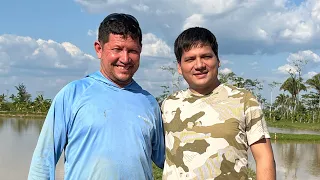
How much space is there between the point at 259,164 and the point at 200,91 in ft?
2.14

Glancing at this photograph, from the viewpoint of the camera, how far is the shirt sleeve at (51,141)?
252cm

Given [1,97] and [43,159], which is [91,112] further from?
[1,97]

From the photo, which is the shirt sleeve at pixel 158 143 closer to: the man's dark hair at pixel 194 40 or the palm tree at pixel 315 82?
the man's dark hair at pixel 194 40

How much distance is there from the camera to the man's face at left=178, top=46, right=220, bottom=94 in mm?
2812

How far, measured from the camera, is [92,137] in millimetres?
2545

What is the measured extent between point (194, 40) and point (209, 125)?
607mm

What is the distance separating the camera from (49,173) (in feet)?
8.29

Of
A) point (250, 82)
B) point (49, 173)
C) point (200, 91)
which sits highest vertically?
point (250, 82)

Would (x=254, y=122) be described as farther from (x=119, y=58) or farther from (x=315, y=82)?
(x=315, y=82)

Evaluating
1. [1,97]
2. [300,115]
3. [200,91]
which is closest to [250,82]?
[300,115]

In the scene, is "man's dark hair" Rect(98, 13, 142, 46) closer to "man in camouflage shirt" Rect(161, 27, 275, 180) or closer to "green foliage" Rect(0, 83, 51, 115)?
"man in camouflage shirt" Rect(161, 27, 275, 180)

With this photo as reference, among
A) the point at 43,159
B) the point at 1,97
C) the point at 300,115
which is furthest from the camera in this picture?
the point at 1,97

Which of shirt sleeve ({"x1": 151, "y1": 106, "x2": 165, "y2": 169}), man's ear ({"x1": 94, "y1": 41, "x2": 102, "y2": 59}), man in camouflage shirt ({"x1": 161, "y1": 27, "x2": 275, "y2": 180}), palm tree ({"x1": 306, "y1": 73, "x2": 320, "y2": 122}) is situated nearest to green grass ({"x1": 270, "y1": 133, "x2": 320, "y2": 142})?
shirt sleeve ({"x1": 151, "y1": 106, "x2": 165, "y2": 169})

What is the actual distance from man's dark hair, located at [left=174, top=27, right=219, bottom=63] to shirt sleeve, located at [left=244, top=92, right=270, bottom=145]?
0.47 metres
